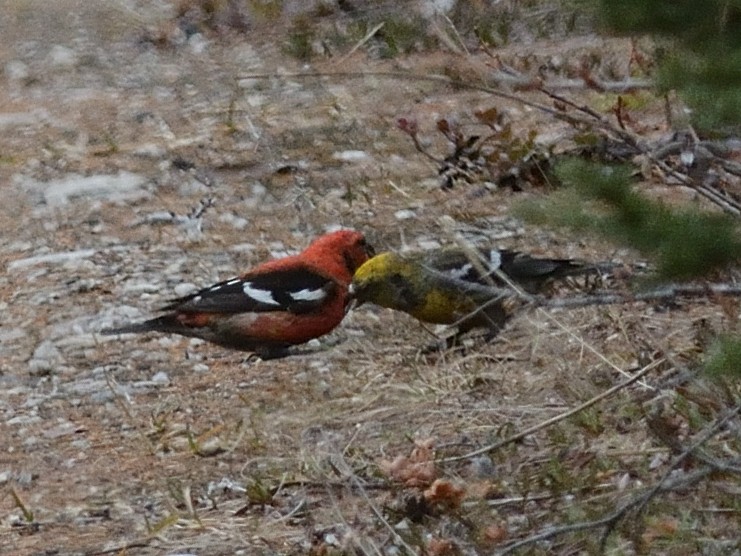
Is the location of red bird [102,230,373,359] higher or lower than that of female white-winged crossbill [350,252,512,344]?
lower

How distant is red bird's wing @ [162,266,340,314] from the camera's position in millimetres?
4914

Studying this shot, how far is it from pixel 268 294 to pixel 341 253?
→ 0.32 metres

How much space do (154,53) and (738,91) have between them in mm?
6666

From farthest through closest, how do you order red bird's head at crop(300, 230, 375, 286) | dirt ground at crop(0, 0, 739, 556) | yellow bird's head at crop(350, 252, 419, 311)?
red bird's head at crop(300, 230, 375, 286)
yellow bird's head at crop(350, 252, 419, 311)
dirt ground at crop(0, 0, 739, 556)

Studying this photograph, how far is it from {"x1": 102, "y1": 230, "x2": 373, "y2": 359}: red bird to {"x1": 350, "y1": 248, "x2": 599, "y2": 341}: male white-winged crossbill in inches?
5.7

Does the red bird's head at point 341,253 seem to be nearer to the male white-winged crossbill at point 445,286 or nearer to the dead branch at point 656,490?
the male white-winged crossbill at point 445,286

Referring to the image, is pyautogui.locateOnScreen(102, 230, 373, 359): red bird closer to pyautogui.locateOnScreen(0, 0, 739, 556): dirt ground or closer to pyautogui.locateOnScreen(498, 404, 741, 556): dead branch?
pyautogui.locateOnScreen(0, 0, 739, 556): dirt ground

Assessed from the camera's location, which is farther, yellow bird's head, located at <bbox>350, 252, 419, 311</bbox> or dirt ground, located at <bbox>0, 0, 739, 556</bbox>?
yellow bird's head, located at <bbox>350, 252, 419, 311</bbox>

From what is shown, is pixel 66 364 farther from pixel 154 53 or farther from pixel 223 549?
pixel 154 53

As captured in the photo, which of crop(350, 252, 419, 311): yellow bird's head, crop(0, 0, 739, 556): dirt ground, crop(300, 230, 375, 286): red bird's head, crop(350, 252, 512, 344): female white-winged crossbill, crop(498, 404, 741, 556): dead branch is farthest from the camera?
crop(300, 230, 375, 286): red bird's head

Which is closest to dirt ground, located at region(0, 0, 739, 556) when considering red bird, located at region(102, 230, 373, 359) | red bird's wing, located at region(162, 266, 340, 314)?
red bird, located at region(102, 230, 373, 359)

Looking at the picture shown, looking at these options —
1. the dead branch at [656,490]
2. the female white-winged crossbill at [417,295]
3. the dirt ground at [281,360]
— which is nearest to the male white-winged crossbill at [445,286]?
the female white-winged crossbill at [417,295]

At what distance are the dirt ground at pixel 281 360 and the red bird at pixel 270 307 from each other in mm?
96

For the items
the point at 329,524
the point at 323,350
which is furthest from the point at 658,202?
the point at 323,350
